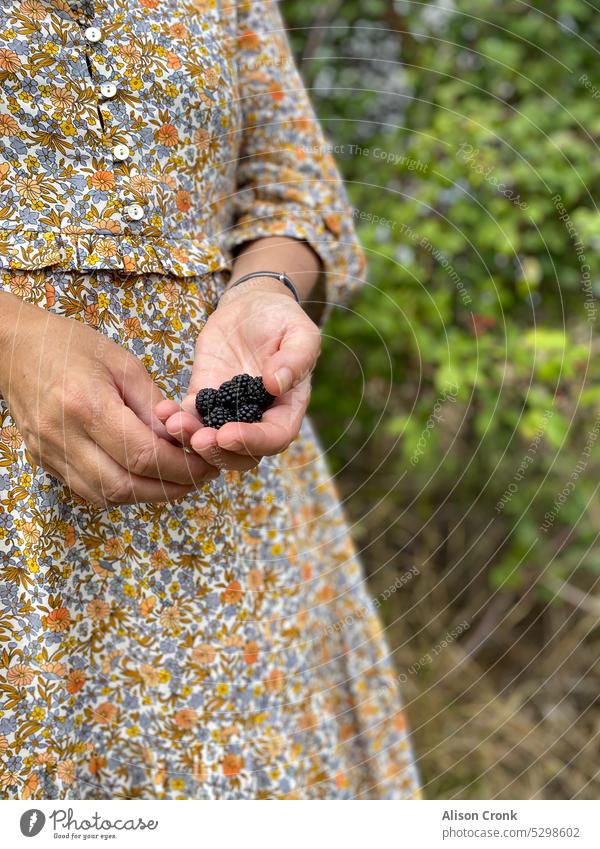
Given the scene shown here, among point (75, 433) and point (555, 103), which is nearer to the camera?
point (75, 433)

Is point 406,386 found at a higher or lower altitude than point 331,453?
higher

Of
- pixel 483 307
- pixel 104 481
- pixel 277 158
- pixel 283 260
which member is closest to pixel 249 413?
pixel 104 481

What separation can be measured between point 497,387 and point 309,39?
88 cm

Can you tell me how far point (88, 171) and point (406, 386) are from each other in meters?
1.30

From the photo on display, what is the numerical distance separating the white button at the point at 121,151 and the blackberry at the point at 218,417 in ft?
0.80

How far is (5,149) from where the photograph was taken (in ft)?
2.24

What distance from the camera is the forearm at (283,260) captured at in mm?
855

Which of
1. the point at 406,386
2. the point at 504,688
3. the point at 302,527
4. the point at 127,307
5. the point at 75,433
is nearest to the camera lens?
the point at 75,433

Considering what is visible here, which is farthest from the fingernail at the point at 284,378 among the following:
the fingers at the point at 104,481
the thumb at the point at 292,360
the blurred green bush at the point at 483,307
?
the blurred green bush at the point at 483,307

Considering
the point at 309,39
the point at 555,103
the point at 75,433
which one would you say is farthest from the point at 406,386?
the point at 75,433

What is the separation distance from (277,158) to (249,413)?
0.37 meters

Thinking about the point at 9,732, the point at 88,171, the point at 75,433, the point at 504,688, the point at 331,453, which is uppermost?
the point at 88,171

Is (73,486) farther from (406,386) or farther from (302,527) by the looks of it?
(406,386)

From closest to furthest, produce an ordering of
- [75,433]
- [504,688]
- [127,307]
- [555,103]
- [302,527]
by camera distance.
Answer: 1. [75,433]
2. [127,307]
3. [302,527]
4. [555,103]
5. [504,688]
